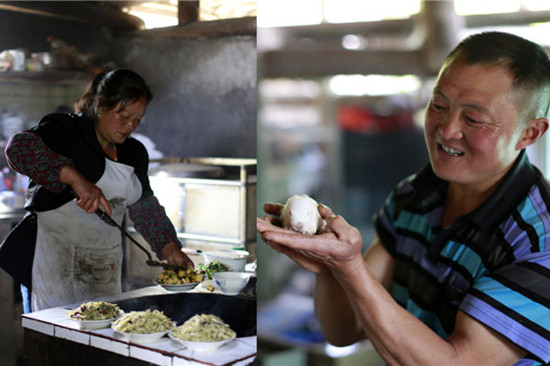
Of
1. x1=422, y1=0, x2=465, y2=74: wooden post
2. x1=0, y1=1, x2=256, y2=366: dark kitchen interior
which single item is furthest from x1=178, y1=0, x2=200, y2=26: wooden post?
x1=422, y1=0, x2=465, y2=74: wooden post

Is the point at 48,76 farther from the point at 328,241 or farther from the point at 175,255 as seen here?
the point at 328,241

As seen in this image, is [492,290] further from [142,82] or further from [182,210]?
[142,82]

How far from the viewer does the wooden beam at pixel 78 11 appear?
34.0 inches

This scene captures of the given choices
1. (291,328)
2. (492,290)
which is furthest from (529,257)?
(291,328)

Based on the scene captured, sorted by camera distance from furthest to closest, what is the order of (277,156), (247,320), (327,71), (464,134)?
(277,156) < (327,71) < (464,134) < (247,320)

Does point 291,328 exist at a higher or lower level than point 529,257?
lower

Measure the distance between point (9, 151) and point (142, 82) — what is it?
0.25 m

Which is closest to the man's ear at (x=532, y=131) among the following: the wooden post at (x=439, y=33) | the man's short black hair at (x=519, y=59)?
the man's short black hair at (x=519, y=59)

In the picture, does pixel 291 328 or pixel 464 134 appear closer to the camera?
pixel 464 134

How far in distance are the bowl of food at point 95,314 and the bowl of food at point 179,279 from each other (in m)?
0.09

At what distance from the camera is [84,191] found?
0.85 metres

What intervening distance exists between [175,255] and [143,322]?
0.38 feet

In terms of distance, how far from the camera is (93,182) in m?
0.86

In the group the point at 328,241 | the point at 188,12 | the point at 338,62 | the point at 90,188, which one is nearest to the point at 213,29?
the point at 188,12
